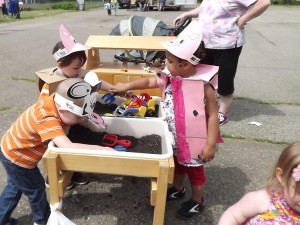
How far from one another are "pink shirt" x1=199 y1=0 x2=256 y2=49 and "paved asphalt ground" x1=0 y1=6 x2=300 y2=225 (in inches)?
39.5

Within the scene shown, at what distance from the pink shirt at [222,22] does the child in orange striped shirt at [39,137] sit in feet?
5.66

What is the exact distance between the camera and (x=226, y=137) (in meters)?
3.63

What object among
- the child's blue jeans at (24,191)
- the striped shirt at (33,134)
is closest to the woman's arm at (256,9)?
the striped shirt at (33,134)

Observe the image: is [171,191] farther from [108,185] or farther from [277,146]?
[277,146]

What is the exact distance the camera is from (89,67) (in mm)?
3387

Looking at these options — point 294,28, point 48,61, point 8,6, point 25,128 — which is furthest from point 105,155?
point 8,6

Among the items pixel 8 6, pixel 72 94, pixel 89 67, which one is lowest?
pixel 8 6

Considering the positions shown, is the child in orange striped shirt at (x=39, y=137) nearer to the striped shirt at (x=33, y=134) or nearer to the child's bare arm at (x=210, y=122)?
the striped shirt at (x=33, y=134)

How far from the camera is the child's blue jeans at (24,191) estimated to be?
199cm

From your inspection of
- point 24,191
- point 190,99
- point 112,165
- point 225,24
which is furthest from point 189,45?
point 225,24

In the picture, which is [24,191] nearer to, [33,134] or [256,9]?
[33,134]

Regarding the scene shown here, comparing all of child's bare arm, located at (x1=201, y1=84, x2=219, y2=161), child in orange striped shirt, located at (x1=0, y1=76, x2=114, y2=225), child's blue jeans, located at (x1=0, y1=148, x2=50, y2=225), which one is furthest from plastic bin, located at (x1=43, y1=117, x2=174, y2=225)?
child's bare arm, located at (x1=201, y1=84, x2=219, y2=161)

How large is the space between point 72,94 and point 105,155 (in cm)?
35

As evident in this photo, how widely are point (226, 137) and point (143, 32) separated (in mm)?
1439
